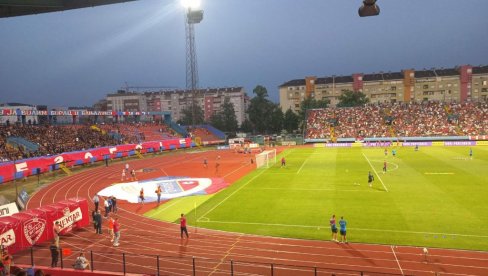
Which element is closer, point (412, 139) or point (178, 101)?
point (412, 139)

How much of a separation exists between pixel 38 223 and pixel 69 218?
221 cm

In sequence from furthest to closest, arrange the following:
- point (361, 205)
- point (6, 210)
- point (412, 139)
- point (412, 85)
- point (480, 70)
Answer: point (412, 85)
point (480, 70)
point (412, 139)
point (361, 205)
point (6, 210)

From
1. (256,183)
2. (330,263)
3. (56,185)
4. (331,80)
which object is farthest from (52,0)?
(331,80)

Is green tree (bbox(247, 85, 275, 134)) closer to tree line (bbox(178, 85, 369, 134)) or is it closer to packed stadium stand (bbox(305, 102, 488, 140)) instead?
tree line (bbox(178, 85, 369, 134))

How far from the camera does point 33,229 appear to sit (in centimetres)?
1997

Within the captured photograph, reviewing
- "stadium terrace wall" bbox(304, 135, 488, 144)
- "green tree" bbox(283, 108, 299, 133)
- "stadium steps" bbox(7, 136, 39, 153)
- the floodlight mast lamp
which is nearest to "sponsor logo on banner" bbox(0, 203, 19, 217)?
the floodlight mast lamp

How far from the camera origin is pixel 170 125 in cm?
→ 8981

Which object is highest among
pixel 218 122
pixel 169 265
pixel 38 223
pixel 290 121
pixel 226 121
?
pixel 226 121

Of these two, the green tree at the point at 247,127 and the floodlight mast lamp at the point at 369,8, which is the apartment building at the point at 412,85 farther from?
the floodlight mast lamp at the point at 369,8

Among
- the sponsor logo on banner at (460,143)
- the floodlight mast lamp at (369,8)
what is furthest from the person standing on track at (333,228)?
the sponsor logo on banner at (460,143)

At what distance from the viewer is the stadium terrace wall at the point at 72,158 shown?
40.9 metres

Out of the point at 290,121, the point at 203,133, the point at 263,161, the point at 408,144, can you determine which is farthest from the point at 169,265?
the point at 290,121

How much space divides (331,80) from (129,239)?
4556 inches

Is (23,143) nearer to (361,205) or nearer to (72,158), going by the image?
(72,158)
